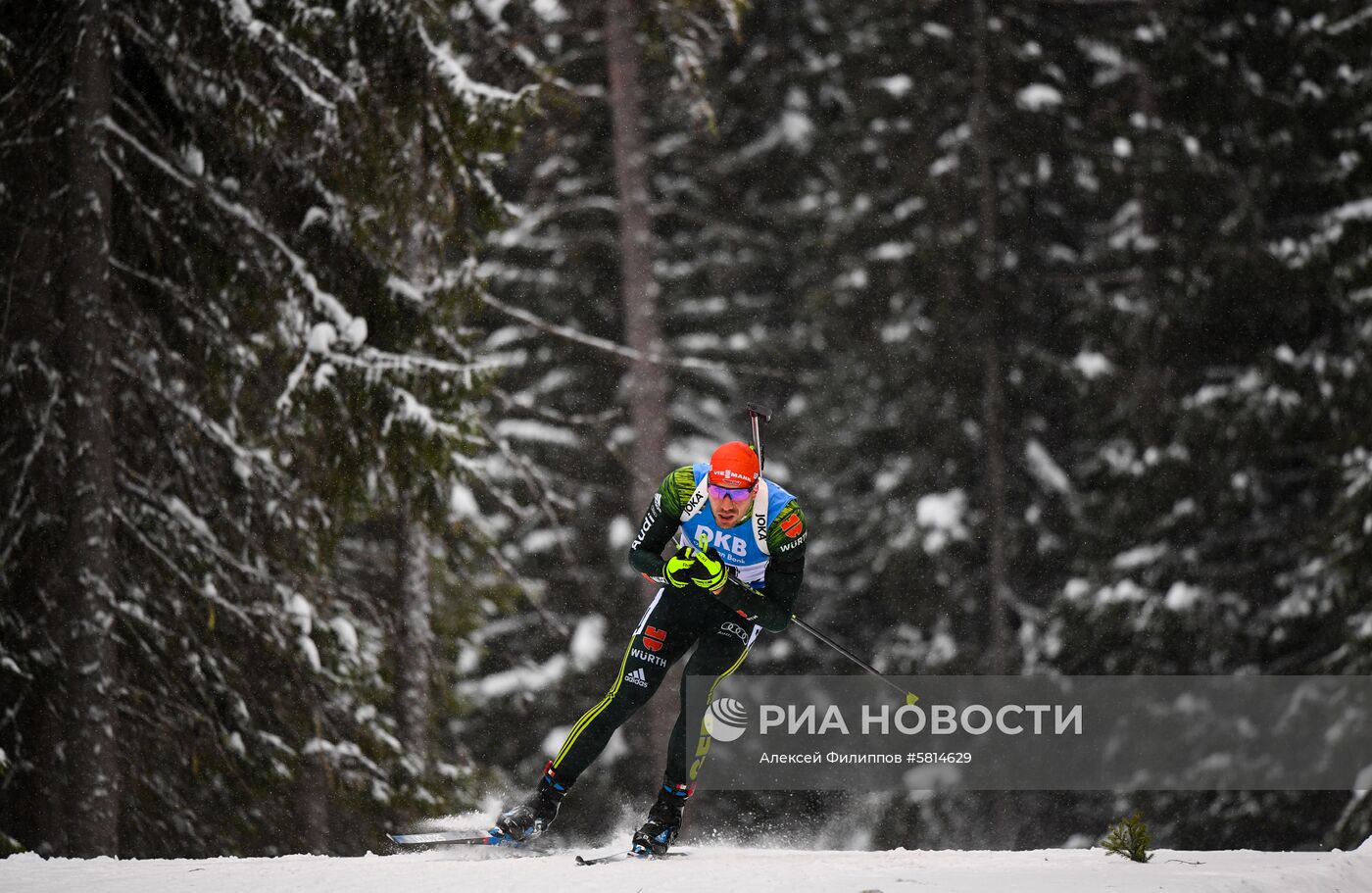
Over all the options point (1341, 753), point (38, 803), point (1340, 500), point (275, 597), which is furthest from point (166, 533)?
point (1341, 753)

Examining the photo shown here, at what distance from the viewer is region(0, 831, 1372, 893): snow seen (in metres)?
6.40

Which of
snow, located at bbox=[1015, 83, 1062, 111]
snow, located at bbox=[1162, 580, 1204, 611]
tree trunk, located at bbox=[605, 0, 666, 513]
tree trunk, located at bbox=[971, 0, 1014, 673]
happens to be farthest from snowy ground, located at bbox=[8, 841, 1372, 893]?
snow, located at bbox=[1015, 83, 1062, 111]

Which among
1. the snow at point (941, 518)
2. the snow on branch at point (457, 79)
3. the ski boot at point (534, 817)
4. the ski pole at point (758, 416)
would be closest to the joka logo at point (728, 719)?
the ski boot at point (534, 817)

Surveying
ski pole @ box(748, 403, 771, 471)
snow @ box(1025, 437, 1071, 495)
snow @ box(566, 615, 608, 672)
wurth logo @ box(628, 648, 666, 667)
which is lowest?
wurth logo @ box(628, 648, 666, 667)

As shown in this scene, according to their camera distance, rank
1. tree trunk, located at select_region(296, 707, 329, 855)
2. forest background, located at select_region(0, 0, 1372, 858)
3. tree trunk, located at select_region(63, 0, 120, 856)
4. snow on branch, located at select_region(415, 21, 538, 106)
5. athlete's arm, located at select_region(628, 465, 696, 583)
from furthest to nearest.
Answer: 1. tree trunk, located at select_region(296, 707, 329, 855)
2. snow on branch, located at select_region(415, 21, 538, 106)
3. forest background, located at select_region(0, 0, 1372, 858)
4. tree trunk, located at select_region(63, 0, 120, 856)
5. athlete's arm, located at select_region(628, 465, 696, 583)

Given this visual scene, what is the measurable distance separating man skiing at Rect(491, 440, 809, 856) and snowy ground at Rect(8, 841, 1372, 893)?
38 centimetres

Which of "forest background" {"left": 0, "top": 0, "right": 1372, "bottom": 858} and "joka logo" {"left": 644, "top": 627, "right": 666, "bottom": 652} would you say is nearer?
"joka logo" {"left": 644, "top": 627, "right": 666, "bottom": 652}

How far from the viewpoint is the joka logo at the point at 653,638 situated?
24.9 ft

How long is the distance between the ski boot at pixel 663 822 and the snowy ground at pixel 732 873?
8.4 inches

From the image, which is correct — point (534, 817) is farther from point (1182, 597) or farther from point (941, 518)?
point (941, 518)

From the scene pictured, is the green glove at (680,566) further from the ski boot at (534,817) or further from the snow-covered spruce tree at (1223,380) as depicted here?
the snow-covered spruce tree at (1223,380)

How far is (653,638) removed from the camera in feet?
24.9

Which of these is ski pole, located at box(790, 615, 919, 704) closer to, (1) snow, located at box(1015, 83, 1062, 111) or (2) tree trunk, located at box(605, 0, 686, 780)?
(2) tree trunk, located at box(605, 0, 686, 780)

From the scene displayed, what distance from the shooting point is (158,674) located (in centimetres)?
1016
